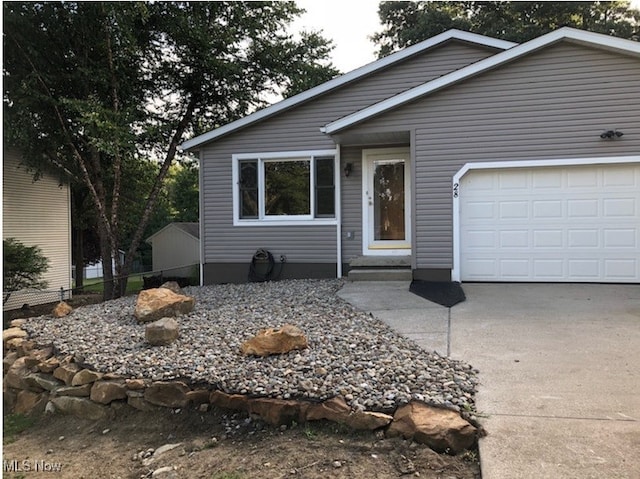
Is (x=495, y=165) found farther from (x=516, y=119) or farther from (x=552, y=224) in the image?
(x=552, y=224)

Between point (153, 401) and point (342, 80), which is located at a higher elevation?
point (342, 80)

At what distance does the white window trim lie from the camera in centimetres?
922

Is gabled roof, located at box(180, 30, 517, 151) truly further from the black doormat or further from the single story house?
the black doormat

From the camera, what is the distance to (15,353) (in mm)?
5305

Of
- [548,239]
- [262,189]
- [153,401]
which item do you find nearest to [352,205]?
[262,189]

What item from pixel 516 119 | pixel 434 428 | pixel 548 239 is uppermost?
pixel 516 119

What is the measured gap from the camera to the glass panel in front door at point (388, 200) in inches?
353

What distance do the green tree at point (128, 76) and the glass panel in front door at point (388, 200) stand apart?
5029 mm

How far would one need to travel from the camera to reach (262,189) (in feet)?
31.2

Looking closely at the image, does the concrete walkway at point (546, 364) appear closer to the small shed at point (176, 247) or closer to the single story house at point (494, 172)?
the single story house at point (494, 172)

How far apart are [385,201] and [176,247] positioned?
17919mm

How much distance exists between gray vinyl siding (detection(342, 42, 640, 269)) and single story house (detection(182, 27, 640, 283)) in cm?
2

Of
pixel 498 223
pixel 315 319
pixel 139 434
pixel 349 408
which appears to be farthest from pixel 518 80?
pixel 139 434

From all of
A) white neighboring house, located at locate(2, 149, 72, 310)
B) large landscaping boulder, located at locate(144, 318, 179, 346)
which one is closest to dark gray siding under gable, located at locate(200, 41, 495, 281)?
large landscaping boulder, located at locate(144, 318, 179, 346)
